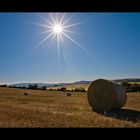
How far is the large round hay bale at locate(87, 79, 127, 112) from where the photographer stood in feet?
39.5

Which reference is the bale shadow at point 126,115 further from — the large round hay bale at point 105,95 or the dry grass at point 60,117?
the large round hay bale at point 105,95

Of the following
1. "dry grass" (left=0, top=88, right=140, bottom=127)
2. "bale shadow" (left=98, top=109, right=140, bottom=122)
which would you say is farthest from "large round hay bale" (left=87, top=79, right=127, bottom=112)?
"bale shadow" (left=98, top=109, right=140, bottom=122)

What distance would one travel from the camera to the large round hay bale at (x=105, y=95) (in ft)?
39.5

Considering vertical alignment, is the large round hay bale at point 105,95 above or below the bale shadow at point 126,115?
above

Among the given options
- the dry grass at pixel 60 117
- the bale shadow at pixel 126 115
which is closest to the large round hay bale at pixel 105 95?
the dry grass at pixel 60 117

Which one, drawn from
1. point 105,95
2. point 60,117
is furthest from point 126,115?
point 60,117

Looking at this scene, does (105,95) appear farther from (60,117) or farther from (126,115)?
(60,117)

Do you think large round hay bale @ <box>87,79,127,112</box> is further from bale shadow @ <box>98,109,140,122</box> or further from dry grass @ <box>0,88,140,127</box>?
bale shadow @ <box>98,109,140,122</box>
